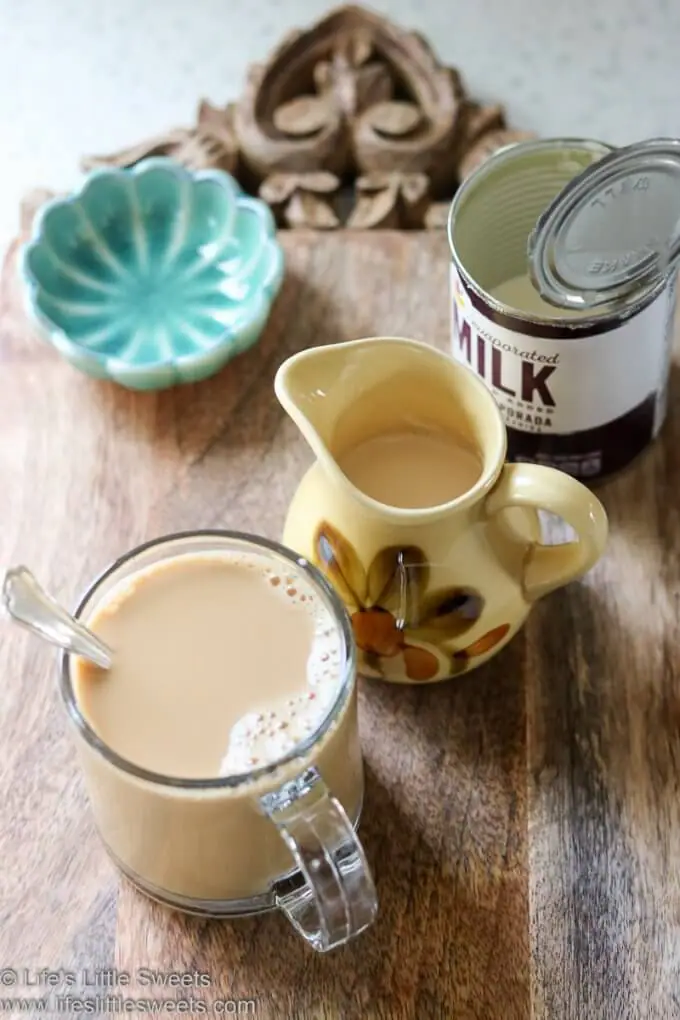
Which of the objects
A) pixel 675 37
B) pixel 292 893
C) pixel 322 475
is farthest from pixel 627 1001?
pixel 675 37

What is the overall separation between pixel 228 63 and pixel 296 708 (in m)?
0.66

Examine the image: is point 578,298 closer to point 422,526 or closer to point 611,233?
point 611,233

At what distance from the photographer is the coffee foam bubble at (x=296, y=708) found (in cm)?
53

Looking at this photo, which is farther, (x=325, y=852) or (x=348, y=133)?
(x=348, y=133)

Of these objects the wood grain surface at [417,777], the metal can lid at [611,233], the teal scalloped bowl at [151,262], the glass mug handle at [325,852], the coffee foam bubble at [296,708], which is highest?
the metal can lid at [611,233]

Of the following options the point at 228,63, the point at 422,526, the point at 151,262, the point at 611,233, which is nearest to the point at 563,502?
the point at 422,526

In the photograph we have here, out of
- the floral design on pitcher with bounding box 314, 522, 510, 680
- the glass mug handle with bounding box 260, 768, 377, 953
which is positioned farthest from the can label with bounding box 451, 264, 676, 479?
the glass mug handle with bounding box 260, 768, 377, 953

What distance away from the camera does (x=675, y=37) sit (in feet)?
3.38

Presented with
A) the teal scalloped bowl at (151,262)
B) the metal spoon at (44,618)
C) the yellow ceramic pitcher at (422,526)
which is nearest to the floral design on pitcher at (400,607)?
the yellow ceramic pitcher at (422,526)

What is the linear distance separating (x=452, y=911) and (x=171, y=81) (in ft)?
2.34

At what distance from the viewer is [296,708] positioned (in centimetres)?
55

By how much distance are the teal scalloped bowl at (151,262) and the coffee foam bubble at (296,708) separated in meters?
0.23

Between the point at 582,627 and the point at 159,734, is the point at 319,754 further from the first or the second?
the point at 582,627

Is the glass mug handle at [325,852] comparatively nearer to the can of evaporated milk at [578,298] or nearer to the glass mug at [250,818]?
the glass mug at [250,818]
